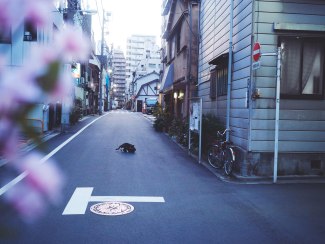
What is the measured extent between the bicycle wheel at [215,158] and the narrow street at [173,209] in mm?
462

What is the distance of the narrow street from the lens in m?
5.21

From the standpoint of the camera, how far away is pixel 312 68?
32.7 feet

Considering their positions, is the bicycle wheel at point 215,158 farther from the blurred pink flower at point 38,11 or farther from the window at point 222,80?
the blurred pink flower at point 38,11

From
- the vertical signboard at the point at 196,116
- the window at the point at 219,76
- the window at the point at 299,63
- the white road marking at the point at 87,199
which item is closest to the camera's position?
the white road marking at the point at 87,199

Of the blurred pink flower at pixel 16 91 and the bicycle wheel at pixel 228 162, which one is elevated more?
the blurred pink flower at pixel 16 91

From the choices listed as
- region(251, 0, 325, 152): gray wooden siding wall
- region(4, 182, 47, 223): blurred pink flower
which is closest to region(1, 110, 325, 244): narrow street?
region(251, 0, 325, 152): gray wooden siding wall

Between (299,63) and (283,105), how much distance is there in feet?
4.20

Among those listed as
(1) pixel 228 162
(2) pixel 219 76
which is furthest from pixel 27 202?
(2) pixel 219 76

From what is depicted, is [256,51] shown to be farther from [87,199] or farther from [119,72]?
[119,72]

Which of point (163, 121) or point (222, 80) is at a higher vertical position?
point (222, 80)

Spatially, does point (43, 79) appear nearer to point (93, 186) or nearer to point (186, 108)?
point (93, 186)

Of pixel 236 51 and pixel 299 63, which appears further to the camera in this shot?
pixel 236 51

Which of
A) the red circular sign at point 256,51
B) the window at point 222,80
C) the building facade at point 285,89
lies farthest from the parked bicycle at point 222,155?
the red circular sign at point 256,51

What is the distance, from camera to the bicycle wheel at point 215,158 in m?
10.8
